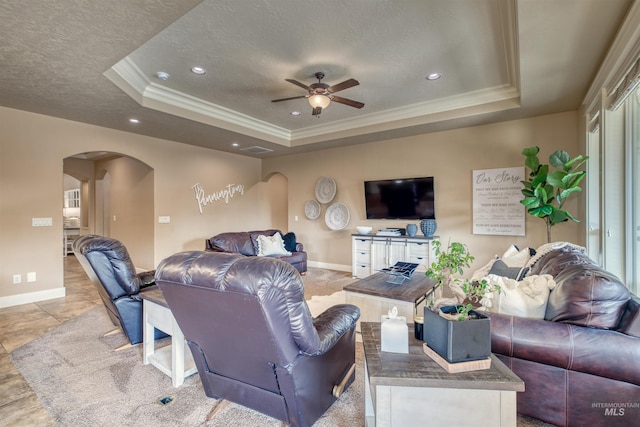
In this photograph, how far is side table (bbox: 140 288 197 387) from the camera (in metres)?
2.21

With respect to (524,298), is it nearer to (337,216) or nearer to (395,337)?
(395,337)

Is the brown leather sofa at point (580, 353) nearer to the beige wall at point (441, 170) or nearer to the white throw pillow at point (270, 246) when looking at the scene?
the beige wall at point (441, 170)

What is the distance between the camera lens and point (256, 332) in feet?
4.68

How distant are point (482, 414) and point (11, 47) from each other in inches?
163

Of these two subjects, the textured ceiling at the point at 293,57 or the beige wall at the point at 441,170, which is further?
the beige wall at the point at 441,170

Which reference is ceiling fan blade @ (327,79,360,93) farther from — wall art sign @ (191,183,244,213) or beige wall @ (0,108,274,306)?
wall art sign @ (191,183,244,213)

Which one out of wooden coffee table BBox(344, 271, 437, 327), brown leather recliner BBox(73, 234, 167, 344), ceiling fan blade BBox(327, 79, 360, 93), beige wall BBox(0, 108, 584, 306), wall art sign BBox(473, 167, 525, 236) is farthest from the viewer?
wall art sign BBox(473, 167, 525, 236)

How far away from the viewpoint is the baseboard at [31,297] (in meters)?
4.11

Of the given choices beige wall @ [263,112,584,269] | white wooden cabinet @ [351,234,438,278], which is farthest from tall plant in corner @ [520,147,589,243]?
white wooden cabinet @ [351,234,438,278]

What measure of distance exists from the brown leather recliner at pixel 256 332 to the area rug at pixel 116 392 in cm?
17

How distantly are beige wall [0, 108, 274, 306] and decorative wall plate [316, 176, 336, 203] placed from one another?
2.70 m

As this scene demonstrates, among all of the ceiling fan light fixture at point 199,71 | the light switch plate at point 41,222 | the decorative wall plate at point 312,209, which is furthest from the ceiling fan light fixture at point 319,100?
the light switch plate at point 41,222

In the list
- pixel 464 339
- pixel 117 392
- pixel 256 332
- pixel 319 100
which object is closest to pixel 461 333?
pixel 464 339

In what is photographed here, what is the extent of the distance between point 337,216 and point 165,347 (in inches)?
169
